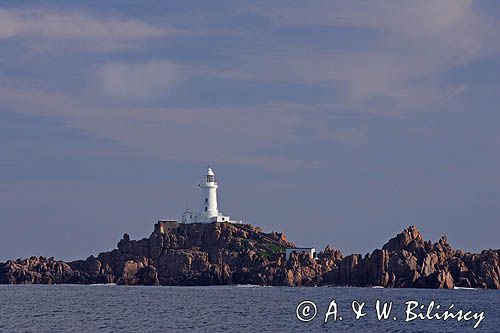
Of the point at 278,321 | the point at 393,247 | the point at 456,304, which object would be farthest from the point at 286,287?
the point at 278,321

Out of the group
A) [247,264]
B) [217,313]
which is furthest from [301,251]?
[217,313]

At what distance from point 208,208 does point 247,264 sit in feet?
75.5

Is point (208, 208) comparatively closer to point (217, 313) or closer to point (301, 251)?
point (301, 251)

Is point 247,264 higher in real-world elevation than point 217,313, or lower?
higher

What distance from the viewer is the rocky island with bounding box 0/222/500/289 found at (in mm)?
152875

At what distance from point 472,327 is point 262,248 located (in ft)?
332

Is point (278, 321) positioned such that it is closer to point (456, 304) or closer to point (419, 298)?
point (456, 304)

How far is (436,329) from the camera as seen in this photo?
76.8m

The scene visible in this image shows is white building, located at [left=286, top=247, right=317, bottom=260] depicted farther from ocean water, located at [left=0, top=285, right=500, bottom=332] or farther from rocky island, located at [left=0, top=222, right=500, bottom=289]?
ocean water, located at [left=0, top=285, right=500, bottom=332]

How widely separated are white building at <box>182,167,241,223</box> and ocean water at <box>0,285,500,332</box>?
192ft

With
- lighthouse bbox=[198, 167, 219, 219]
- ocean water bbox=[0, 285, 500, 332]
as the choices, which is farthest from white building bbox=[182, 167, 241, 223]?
ocean water bbox=[0, 285, 500, 332]

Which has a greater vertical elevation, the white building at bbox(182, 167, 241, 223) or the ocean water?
the white building at bbox(182, 167, 241, 223)

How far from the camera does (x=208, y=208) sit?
187 meters

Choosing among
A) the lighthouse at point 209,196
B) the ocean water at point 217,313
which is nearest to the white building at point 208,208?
the lighthouse at point 209,196
